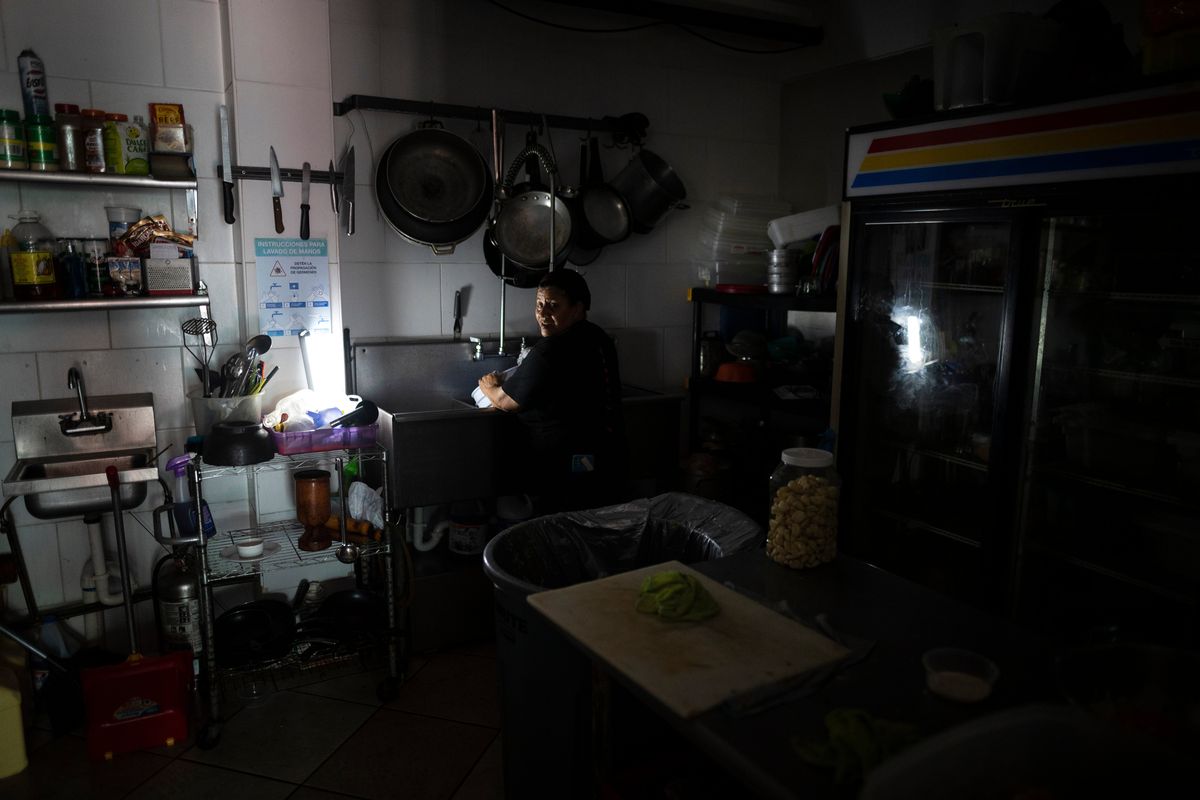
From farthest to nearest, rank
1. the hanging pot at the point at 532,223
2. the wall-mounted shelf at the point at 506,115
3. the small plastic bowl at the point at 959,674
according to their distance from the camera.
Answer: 1. the hanging pot at the point at 532,223
2. the wall-mounted shelf at the point at 506,115
3. the small plastic bowl at the point at 959,674

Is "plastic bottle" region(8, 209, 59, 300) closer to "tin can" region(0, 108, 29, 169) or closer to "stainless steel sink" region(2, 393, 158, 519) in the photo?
"tin can" region(0, 108, 29, 169)

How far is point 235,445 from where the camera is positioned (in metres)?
2.51

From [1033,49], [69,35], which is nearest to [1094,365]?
[1033,49]

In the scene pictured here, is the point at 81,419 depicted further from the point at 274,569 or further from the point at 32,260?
the point at 274,569

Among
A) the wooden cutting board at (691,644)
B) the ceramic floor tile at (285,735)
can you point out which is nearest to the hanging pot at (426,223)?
the ceramic floor tile at (285,735)

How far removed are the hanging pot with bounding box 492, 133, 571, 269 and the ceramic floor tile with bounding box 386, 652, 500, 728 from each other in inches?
58.6

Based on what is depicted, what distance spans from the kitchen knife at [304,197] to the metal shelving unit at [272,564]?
74 cm

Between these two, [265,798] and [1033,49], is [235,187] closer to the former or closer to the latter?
[265,798]

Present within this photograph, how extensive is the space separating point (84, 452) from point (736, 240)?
2720mm

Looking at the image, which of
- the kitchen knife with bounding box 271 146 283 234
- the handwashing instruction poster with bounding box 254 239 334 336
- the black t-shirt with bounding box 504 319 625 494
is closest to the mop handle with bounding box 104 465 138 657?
the handwashing instruction poster with bounding box 254 239 334 336

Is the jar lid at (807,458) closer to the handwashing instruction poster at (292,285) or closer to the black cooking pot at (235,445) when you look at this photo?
the black cooking pot at (235,445)

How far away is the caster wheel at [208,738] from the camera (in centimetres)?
251

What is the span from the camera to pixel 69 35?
260 cm

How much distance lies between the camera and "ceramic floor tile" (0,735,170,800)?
7.57ft
